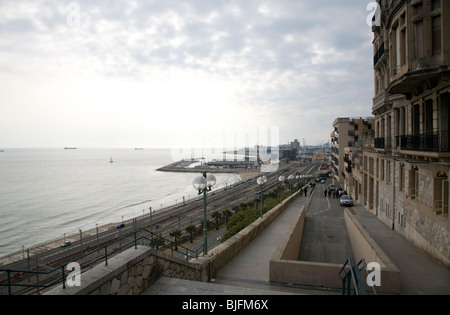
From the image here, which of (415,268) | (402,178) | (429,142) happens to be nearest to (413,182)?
(402,178)

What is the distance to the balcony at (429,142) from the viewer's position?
10.9 metres

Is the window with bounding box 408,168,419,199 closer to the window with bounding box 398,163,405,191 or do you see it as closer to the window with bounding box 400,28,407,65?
the window with bounding box 398,163,405,191

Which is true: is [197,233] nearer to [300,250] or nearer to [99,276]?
[300,250]

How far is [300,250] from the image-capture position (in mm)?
16297

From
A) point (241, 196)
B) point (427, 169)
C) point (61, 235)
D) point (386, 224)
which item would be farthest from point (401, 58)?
point (241, 196)

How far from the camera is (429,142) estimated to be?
11984 millimetres

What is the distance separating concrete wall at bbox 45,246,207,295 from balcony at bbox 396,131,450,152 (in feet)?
32.5

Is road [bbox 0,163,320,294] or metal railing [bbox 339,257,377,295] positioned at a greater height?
metal railing [bbox 339,257,377,295]

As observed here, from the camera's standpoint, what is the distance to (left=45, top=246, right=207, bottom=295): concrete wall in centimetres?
511

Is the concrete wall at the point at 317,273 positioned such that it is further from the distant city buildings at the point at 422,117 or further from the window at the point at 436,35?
the window at the point at 436,35

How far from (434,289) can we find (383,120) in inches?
717

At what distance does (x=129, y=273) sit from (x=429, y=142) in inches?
480

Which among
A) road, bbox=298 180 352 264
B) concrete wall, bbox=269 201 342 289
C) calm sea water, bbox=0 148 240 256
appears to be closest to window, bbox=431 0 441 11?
concrete wall, bbox=269 201 342 289

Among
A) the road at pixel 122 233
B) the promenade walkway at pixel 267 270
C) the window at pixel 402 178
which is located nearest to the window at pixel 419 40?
the promenade walkway at pixel 267 270
